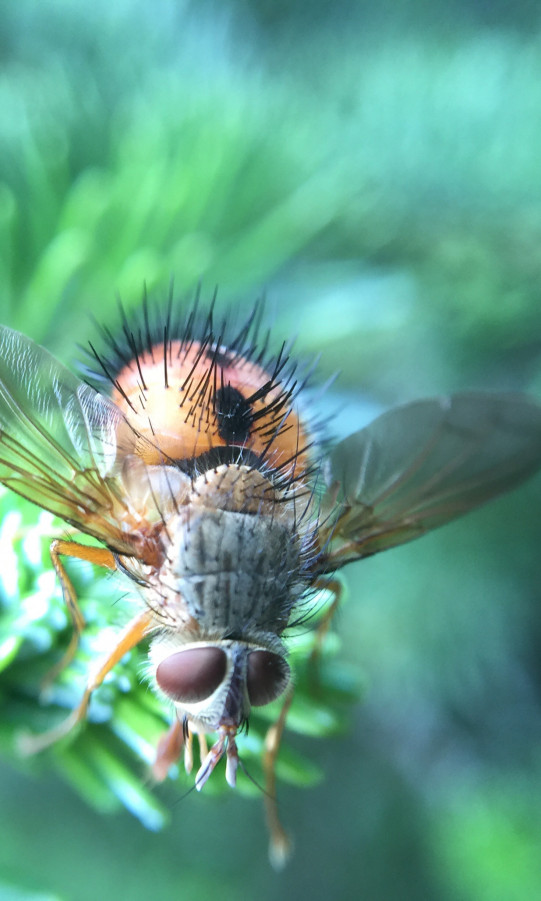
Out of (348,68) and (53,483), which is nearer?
(53,483)

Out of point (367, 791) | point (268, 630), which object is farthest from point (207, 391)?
point (367, 791)

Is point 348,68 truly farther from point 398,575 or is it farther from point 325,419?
point 398,575

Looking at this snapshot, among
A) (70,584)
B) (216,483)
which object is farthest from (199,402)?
(70,584)

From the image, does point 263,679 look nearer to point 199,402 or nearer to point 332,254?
point 199,402

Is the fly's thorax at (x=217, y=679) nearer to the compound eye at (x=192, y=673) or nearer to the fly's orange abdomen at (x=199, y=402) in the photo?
the compound eye at (x=192, y=673)

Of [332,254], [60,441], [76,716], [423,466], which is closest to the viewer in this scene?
[76,716]

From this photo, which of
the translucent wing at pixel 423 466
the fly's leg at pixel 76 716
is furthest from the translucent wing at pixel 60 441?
the translucent wing at pixel 423 466

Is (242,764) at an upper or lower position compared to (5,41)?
lower
